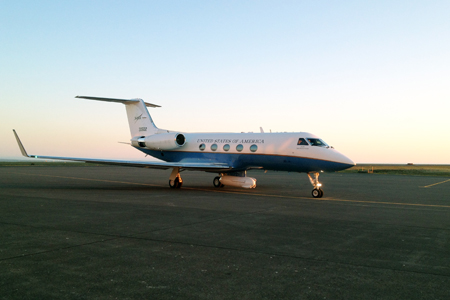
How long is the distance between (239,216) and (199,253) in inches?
154

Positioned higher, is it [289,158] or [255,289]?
[289,158]

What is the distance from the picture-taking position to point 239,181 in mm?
18234

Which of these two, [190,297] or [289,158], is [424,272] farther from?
[289,158]

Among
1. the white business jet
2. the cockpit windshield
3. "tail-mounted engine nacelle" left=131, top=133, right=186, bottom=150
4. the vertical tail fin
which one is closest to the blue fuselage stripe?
the white business jet

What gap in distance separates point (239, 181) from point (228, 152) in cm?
170

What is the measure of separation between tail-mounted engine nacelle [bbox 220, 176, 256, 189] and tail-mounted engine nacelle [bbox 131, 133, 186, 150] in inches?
139

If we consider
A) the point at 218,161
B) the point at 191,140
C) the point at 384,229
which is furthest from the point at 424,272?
the point at 191,140

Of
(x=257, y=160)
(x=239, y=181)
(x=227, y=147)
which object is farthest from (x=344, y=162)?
(x=227, y=147)

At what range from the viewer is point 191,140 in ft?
67.0

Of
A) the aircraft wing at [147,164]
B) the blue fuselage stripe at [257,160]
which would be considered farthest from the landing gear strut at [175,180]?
the blue fuselage stripe at [257,160]

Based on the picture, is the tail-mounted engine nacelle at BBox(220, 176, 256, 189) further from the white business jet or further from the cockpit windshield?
the cockpit windshield

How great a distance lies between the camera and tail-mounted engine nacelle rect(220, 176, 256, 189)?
1783 centimetres

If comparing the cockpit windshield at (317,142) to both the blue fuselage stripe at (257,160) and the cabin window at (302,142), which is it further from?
the blue fuselage stripe at (257,160)

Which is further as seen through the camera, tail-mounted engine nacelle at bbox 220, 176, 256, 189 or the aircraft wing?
tail-mounted engine nacelle at bbox 220, 176, 256, 189
